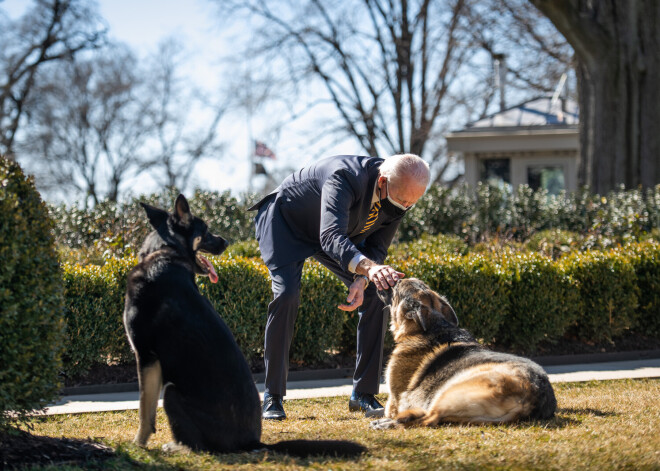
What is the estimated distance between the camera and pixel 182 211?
4.26 metres

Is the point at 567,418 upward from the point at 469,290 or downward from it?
downward

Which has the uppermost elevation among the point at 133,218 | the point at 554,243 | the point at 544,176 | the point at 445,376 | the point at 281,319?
the point at 544,176

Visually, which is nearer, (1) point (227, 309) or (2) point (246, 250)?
(1) point (227, 309)

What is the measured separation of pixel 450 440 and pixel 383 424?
0.73m

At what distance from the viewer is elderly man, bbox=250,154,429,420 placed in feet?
16.3

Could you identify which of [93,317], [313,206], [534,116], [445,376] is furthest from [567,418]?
[534,116]

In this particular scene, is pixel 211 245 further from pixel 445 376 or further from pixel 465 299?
pixel 465 299

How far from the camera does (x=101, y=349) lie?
7.13m

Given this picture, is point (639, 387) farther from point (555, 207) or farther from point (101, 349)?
point (555, 207)

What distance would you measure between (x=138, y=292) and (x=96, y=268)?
3763 millimetres

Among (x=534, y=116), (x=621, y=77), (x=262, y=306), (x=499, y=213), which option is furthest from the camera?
(x=534, y=116)

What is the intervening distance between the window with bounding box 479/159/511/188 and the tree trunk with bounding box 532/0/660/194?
5.85 metres

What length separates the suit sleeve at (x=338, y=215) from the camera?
471 cm

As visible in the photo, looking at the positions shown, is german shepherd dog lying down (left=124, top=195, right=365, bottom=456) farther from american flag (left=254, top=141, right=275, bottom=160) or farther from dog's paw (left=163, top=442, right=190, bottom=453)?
american flag (left=254, top=141, right=275, bottom=160)
